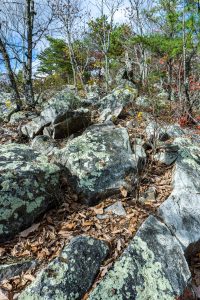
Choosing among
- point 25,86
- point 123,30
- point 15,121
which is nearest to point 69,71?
point 123,30

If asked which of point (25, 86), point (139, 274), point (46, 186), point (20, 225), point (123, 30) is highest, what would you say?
point (123, 30)

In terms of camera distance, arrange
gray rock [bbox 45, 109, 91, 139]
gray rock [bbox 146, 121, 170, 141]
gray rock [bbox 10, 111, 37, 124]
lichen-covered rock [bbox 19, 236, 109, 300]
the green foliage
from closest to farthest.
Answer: lichen-covered rock [bbox 19, 236, 109, 300] → gray rock [bbox 146, 121, 170, 141] → gray rock [bbox 45, 109, 91, 139] → gray rock [bbox 10, 111, 37, 124] → the green foliage

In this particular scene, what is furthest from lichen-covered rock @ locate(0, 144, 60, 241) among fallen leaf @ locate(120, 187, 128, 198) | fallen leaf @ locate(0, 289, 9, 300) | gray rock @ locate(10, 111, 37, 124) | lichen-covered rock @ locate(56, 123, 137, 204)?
gray rock @ locate(10, 111, 37, 124)

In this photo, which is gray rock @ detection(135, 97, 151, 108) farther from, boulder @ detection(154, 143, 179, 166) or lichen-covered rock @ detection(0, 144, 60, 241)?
lichen-covered rock @ detection(0, 144, 60, 241)

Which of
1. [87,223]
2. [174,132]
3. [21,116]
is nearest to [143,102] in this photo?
[174,132]

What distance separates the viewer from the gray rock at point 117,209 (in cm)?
299

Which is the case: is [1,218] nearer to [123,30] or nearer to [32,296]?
[32,296]

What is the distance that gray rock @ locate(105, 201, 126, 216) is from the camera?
2986 millimetres

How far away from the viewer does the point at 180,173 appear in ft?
11.2

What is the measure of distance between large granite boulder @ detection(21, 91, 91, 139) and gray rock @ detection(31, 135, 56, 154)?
0.20m

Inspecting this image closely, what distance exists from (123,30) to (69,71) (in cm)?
813

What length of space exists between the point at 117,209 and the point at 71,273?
1058 millimetres

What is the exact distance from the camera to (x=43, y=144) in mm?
4445

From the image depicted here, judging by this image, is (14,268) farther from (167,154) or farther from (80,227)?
(167,154)
